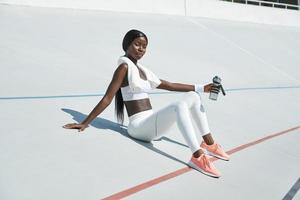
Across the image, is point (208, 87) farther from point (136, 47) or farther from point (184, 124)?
point (136, 47)

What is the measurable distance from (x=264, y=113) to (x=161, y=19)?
651 centimetres

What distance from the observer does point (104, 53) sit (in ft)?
23.3

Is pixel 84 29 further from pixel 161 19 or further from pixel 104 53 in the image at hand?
pixel 161 19

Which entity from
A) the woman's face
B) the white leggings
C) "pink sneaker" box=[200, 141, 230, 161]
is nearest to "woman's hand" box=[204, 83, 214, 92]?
the white leggings

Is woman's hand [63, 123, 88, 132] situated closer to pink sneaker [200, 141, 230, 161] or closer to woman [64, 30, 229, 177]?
woman [64, 30, 229, 177]

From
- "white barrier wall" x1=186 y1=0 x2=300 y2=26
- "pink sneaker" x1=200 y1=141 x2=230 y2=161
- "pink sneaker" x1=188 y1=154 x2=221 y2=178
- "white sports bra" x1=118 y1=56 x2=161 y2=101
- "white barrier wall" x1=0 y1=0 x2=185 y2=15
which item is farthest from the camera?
"white barrier wall" x1=186 y1=0 x2=300 y2=26

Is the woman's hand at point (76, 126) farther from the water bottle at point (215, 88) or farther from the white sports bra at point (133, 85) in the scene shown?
the water bottle at point (215, 88)

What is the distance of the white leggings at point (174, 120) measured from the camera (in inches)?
126

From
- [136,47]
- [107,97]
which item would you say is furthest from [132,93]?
[136,47]

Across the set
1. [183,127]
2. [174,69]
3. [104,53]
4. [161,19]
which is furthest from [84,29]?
[183,127]

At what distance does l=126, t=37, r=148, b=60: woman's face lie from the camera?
3541mm

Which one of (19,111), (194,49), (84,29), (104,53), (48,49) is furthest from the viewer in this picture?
(194,49)

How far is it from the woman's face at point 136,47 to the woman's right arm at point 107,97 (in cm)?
18

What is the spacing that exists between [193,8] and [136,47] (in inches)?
416
